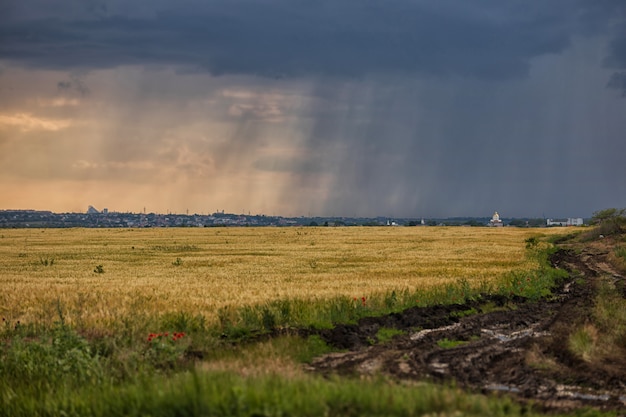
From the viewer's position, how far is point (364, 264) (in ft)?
166

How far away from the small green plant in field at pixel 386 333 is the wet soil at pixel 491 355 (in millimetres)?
163

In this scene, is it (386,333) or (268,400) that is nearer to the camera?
(268,400)

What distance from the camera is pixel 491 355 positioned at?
52.8ft

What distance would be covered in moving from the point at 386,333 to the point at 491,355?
384 cm

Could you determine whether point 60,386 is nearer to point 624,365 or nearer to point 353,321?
point 353,321

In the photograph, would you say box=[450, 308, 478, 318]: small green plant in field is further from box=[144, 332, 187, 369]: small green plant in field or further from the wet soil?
box=[144, 332, 187, 369]: small green plant in field

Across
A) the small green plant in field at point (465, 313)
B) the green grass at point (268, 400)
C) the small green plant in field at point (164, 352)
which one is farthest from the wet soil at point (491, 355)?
the small green plant in field at point (164, 352)

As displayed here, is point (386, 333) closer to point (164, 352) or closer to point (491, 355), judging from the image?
point (491, 355)

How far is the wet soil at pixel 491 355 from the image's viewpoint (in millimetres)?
12781

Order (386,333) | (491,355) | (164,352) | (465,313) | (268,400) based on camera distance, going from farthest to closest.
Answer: (465,313) < (386,333) < (491,355) < (164,352) < (268,400)

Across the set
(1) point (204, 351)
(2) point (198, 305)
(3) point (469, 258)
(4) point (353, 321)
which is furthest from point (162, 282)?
(3) point (469, 258)

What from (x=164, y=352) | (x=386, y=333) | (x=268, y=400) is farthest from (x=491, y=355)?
(x=268, y=400)

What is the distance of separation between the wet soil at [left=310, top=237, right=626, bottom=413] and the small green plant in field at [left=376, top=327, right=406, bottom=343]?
163mm

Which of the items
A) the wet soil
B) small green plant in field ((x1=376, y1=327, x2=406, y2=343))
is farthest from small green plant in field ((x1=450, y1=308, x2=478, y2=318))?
small green plant in field ((x1=376, y1=327, x2=406, y2=343))
